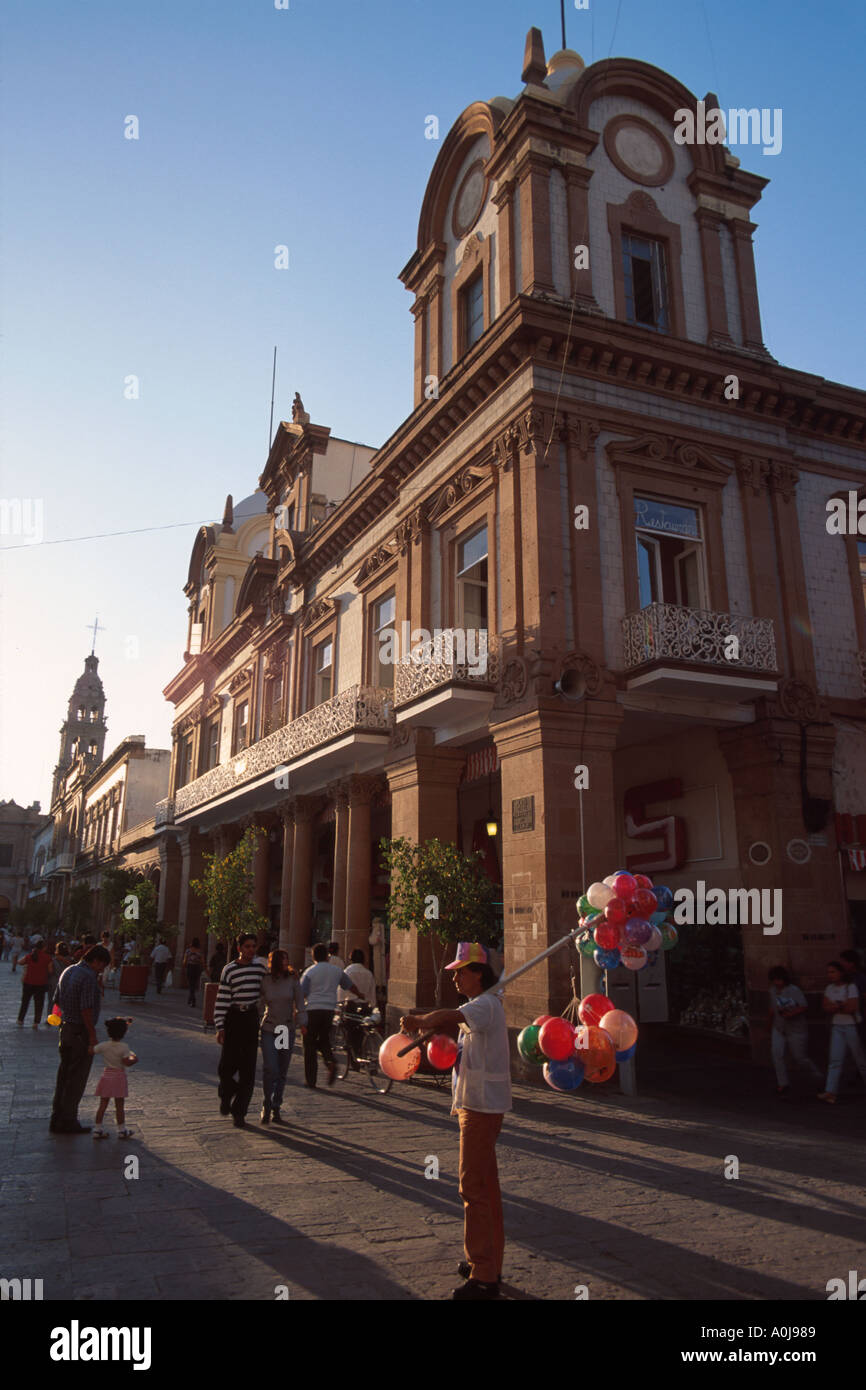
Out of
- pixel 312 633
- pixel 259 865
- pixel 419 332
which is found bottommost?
pixel 259 865

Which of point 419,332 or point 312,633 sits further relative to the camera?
point 312,633

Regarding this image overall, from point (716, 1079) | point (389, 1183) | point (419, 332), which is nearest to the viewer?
point (389, 1183)

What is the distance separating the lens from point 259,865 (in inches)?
1021

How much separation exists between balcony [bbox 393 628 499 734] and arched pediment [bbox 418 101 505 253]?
9.03 m

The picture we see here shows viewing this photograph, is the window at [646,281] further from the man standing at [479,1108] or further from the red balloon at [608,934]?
the man standing at [479,1108]

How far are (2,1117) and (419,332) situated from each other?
16185mm

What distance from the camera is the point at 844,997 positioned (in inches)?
428

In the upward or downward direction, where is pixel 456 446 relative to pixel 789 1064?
upward

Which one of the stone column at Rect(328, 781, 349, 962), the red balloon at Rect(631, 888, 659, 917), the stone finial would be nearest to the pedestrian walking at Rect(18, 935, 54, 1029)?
the stone column at Rect(328, 781, 349, 962)

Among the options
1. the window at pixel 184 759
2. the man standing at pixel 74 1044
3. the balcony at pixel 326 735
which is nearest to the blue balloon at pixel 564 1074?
the man standing at pixel 74 1044

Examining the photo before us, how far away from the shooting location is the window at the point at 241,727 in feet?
97.1

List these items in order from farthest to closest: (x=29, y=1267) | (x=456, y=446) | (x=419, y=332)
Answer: (x=419, y=332)
(x=456, y=446)
(x=29, y=1267)

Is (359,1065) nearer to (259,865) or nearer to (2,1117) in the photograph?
(2,1117)
